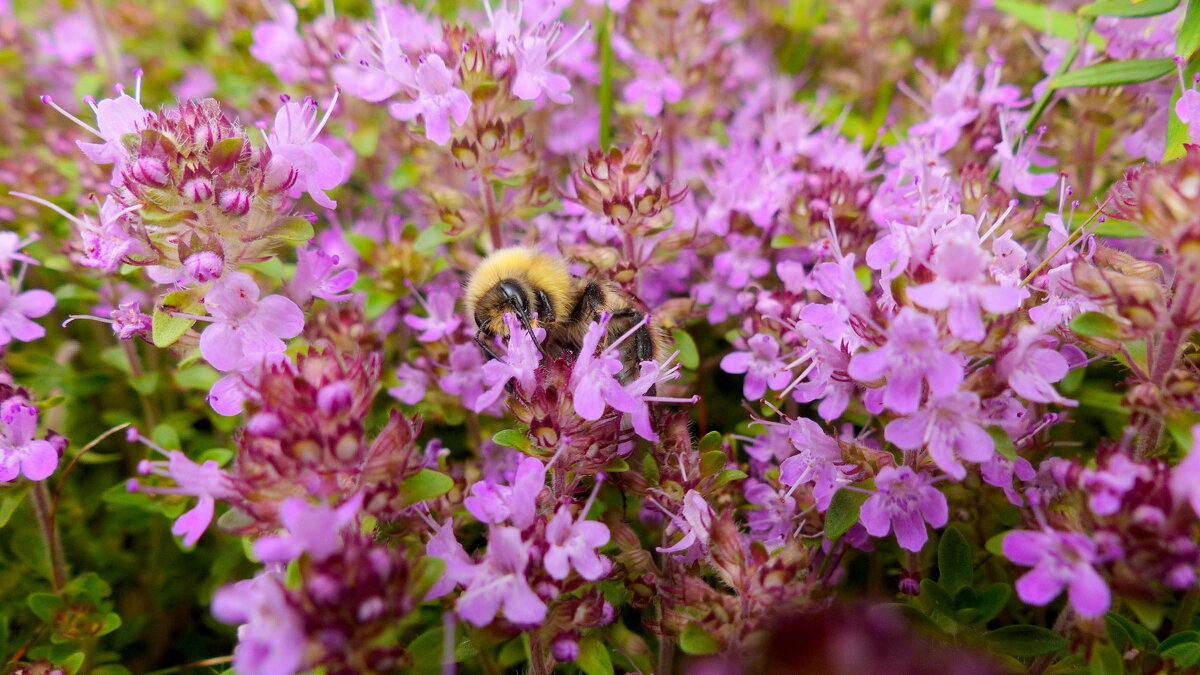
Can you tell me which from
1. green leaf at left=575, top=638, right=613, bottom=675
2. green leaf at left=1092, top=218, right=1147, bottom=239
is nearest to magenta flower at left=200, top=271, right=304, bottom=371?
green leaf at left=575, top=638, right=613, bottom=675

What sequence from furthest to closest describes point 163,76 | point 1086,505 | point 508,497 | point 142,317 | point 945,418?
point 163,76, point 142,317, point 508,497, point 945,418, point 1086,505

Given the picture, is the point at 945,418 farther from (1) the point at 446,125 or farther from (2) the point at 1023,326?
(1) the point at 446,125

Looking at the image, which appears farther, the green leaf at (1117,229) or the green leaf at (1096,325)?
the green leaf at (1117,229)

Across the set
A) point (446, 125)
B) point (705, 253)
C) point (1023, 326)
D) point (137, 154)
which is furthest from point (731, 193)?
point (137, 154)

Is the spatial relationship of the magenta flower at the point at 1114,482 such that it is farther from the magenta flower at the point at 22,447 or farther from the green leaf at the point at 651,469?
the magenta flower at the point at 22,447

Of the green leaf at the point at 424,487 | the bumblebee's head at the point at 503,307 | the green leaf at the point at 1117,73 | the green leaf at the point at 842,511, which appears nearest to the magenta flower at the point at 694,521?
the green leaf at the point at 842,511
